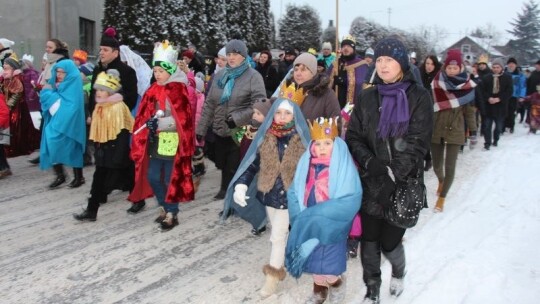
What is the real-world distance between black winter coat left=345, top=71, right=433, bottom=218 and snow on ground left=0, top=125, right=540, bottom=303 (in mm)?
1039

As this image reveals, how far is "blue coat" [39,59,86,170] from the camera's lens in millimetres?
6324

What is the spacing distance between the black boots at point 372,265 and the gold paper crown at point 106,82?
3433mm

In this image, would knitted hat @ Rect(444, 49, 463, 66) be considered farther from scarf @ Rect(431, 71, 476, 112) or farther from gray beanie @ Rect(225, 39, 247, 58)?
gray beanie @ Rect(225, 39, 247, 58)

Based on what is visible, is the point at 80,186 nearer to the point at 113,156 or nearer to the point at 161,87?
the point at 113,156

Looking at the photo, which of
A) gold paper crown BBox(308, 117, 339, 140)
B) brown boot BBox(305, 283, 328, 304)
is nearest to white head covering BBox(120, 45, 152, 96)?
gold paper crown BBox(308, 117, 339, 140)

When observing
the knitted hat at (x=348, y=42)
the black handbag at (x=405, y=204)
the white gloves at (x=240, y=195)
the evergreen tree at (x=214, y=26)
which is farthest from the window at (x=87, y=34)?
the black handbag at (x=405, y=204)

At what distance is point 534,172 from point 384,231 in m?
6.49

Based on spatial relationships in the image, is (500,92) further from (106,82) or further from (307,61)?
(106,82)

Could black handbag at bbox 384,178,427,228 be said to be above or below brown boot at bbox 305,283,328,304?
above

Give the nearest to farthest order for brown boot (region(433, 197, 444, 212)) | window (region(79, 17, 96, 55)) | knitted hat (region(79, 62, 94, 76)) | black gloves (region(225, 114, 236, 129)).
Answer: black gloves (region(225, 114, 236, 129)), brown boot (region(433, 197, 444, 212)), knitted hat (region(79, 62, 94, 76)), window (region(79, 17, 96, 55))

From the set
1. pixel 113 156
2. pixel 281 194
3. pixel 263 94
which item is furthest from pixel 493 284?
pixel 113 156

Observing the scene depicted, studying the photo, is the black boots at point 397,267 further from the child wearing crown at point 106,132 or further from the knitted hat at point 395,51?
the child wearing crown at point 106,132

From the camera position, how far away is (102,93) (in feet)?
17.9

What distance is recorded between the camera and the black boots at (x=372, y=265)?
3.50 meters
